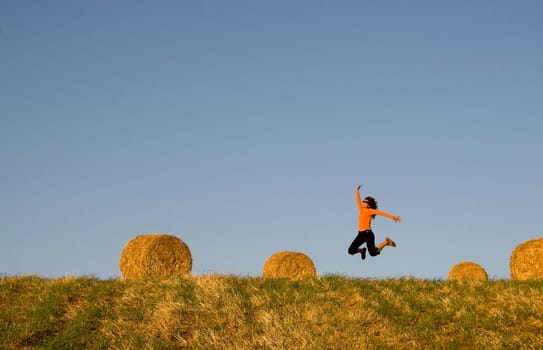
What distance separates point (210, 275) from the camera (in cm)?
1845

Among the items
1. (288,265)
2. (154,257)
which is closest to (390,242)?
(288,265)

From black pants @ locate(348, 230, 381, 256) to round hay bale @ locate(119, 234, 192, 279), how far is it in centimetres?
666

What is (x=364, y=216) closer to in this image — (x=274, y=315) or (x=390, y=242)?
(x=390, y=242)

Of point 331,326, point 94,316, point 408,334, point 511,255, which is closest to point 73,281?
point 94,316

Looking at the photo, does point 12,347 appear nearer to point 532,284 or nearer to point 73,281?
point 73,281

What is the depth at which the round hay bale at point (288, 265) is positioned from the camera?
91.5 feet

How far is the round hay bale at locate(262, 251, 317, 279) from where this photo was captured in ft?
91.5

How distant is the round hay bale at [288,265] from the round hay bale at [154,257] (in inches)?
194

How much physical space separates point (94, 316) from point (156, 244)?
7.88 meters

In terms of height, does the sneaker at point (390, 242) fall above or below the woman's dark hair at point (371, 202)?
below

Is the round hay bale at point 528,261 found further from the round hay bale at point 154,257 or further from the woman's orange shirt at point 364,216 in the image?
the round hay bale at point 154,257

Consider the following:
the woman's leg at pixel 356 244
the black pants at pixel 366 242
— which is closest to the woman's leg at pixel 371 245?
the black pants at pixel 366 242

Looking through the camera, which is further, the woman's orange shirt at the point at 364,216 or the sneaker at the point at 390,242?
the sneaker at the point at 390,242

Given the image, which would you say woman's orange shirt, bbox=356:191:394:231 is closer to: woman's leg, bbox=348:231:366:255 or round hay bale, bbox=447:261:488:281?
woman's leg, bbox=348:231:366:255
